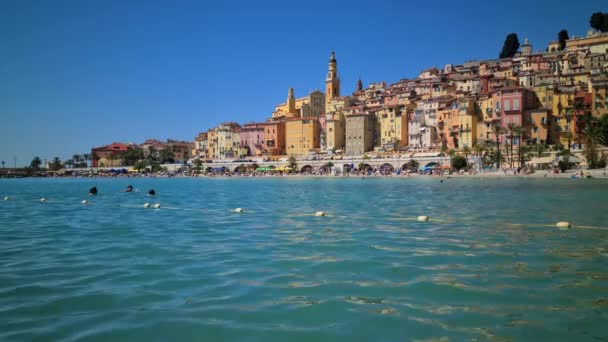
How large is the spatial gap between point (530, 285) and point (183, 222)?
613 inches

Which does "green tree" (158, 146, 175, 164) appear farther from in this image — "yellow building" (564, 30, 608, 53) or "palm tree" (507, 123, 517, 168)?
"yellow building" (564, 30, 608, 53)

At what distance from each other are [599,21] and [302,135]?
78.2 m

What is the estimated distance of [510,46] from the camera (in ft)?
432

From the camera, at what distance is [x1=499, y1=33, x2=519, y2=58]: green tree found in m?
131

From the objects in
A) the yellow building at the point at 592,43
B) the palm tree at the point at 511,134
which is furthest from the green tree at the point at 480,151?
the yellow building at the point at 592,43

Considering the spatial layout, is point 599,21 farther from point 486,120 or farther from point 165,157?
point 165,157

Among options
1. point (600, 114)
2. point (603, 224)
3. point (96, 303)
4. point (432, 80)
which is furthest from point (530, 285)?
point (432, 80)

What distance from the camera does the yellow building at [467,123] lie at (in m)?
88.8

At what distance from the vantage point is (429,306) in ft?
25.7

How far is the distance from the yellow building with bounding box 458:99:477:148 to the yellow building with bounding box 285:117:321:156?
156ft

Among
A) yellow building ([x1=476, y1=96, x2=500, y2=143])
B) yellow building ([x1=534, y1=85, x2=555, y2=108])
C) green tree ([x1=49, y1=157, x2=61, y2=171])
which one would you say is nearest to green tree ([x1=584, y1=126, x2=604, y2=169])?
yellow building ([x1=534, y1=85, x2=555, y2=108])

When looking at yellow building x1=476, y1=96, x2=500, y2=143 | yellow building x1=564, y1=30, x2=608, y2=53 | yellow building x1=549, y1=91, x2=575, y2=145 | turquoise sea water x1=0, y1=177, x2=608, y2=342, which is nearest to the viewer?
turquoise sea water x1=0, y1=177, x2=608, y2=342

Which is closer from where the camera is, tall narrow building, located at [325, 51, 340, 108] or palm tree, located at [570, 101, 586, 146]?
palm tree, located at [570, 101, 586, 146]

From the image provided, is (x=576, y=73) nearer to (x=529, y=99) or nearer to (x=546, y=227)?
(x=529, y=99)
